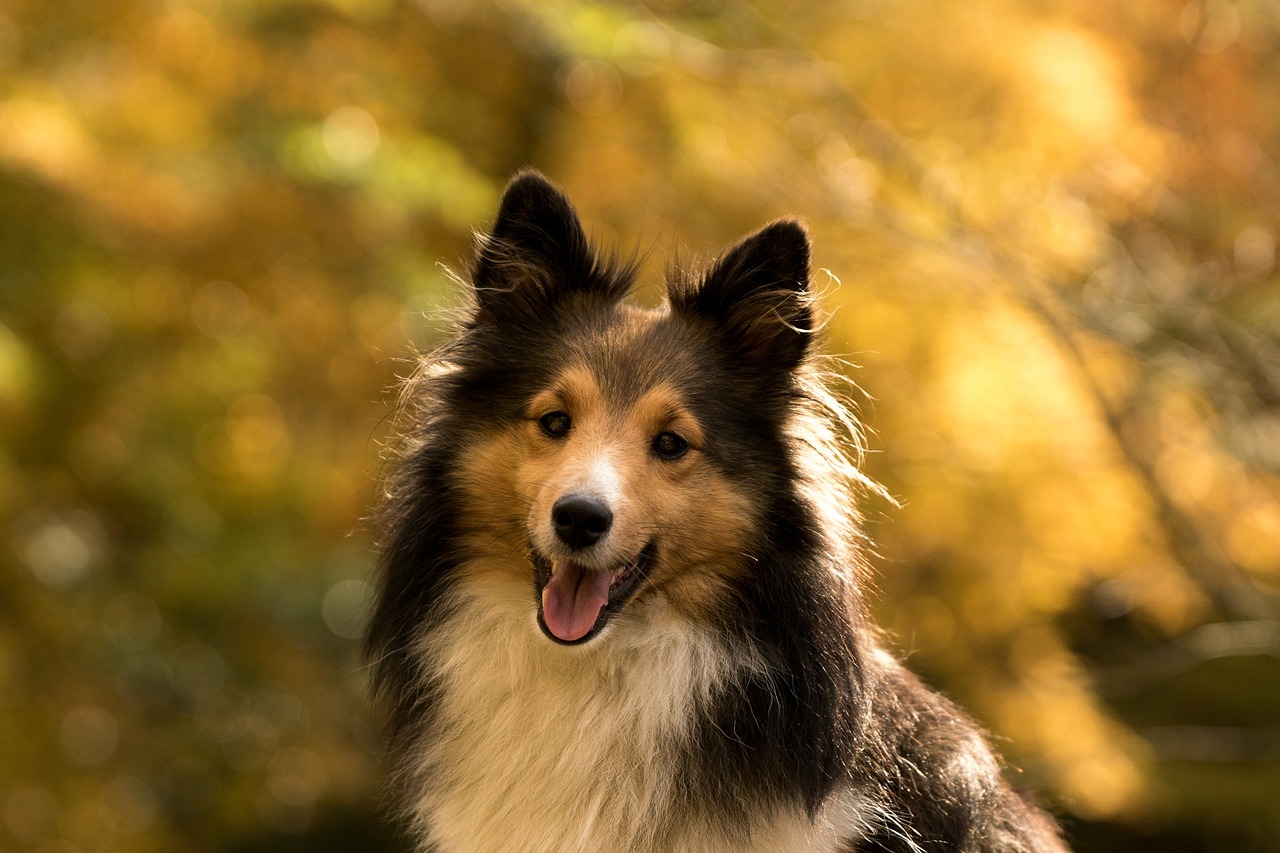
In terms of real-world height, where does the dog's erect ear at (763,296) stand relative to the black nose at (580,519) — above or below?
above

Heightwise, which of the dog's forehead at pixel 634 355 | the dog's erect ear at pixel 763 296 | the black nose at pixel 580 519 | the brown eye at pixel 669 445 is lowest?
the black nose at pixel 580 519

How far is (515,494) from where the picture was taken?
3.82m

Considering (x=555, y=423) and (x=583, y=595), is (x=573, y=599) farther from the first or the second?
(x=555, y=423)

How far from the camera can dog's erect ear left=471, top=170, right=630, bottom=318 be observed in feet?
13.3

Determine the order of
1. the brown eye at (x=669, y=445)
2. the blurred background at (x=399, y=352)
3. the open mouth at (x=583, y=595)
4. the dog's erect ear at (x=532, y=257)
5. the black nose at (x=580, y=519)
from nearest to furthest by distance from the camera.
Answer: the black nose at (x=580, y=519), the open mouth at (x=583, y=595), the brown eye at (x=669, y=445), the dog's erect ear at (x=532, y=257), the blurred background at (x=399, y=352)

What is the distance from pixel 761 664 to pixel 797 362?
2.87ft

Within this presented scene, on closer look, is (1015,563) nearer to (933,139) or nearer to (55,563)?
(933,139)

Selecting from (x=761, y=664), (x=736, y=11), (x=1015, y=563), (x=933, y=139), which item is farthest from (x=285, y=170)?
(x=761, y=664)

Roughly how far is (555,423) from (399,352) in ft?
20.1

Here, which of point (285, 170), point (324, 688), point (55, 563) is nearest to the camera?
point (285, 170)

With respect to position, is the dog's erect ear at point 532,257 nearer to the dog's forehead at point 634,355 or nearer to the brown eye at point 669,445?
the dog's forehead at point 634,355

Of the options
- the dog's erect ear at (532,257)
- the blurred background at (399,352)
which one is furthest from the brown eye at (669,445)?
the blurred background at (399,352)

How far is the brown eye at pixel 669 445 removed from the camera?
149 inches

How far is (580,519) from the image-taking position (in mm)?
3502
